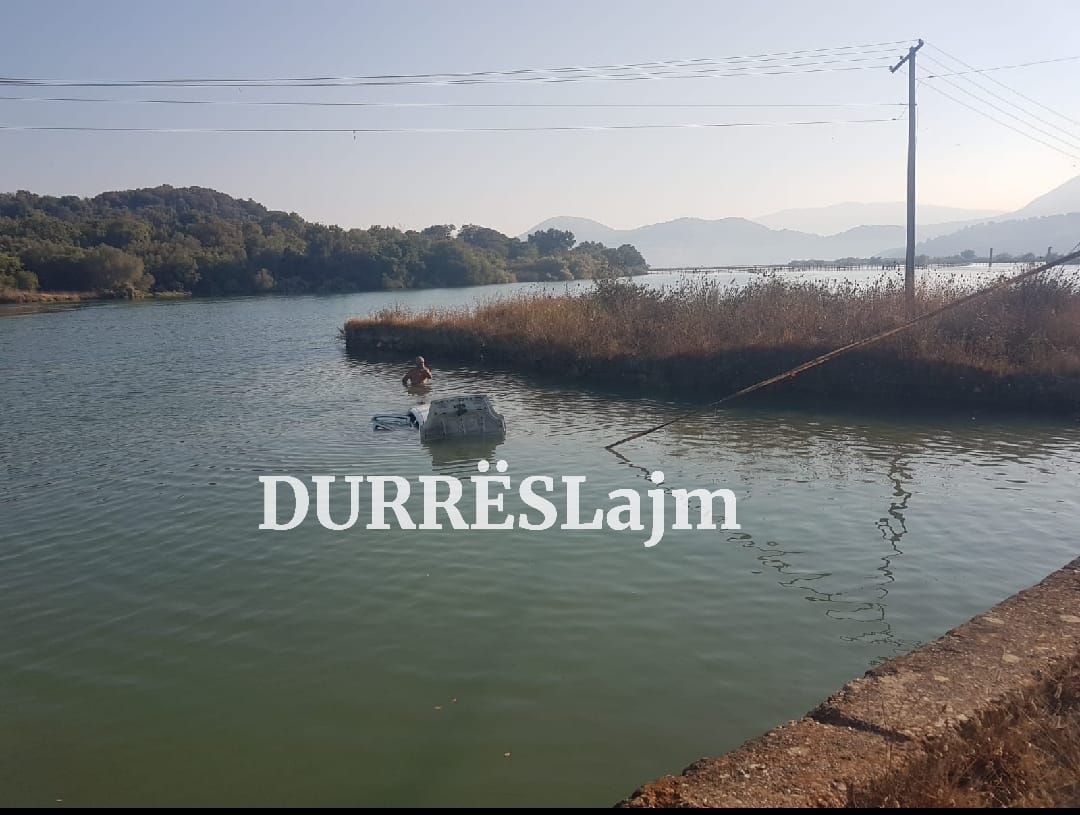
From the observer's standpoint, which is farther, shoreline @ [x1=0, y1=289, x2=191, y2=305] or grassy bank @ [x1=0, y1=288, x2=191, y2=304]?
grassy bank @ [x1=0, y1=288, x2=191, y2=304]

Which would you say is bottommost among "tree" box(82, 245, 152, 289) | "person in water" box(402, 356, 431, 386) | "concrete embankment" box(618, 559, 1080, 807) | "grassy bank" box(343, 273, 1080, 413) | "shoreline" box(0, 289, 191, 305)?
Result: "concrete embankment" box(618, 559, 1080, 807)

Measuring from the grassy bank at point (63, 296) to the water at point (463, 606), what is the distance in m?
78.1

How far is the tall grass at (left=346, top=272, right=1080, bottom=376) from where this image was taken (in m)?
19.7

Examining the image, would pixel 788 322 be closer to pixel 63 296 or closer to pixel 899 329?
pixel 899 329

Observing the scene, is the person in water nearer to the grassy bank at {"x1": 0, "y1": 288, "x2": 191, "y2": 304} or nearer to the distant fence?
the distant fence

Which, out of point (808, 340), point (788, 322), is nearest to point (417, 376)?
point (788, 322)

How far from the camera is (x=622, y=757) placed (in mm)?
5488

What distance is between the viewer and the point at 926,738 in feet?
15.3

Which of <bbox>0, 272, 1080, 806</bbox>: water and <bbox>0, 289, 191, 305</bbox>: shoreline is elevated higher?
<bbox>0, 289, 191, 305</bbox>: shoreline

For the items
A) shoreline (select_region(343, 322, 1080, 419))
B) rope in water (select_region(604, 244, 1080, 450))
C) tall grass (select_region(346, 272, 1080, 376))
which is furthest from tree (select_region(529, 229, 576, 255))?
rope in water (select_region(604, 244, 1080, 450))

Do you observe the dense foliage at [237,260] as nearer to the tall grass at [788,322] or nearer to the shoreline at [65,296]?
the shoreline at [65,296]

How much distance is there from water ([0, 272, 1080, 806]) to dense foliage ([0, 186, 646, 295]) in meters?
82.8

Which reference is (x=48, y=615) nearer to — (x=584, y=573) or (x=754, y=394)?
(x=584, y=573)

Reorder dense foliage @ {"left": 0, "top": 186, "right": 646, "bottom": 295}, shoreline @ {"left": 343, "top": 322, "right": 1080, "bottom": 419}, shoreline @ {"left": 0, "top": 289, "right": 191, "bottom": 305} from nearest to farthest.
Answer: shoreline @ {"left": 343, "top": 322, "right": 1080, "bottom": 419} → shoreline @ {"left": 0, "top": 289, "right": 191, "bottom": 305} → dense foliage @ {"left": 0, "top": 186, "right": 646, "bottom": 295}
